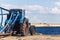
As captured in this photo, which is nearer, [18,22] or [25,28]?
[18,22]

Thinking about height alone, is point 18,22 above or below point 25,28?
above

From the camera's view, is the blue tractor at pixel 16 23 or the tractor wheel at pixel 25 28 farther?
the tractor wheel at pixel 25 28

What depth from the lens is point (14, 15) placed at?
123ft

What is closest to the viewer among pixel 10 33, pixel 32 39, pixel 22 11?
pixel 32 39

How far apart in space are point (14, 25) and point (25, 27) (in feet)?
4.39

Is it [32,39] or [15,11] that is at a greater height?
[15,11]

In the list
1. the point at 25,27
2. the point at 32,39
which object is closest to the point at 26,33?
the point at 25,27

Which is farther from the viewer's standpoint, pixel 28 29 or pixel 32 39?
pixel 28 29

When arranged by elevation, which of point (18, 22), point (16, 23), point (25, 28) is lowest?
point (25, 28)

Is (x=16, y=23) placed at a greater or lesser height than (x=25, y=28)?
greater

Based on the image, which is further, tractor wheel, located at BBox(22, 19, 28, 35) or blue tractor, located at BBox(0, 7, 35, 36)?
tractor wheel, located at BBox(22, 19, 28, 35)

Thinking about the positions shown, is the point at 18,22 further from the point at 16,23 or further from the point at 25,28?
the point at 25,28

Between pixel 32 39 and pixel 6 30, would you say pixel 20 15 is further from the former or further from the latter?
pixel 32 39

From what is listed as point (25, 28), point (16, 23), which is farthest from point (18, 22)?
point (25, 28)
